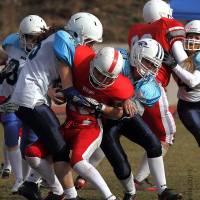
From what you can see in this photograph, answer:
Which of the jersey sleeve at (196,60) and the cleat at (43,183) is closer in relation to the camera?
the cleat at (43,183)

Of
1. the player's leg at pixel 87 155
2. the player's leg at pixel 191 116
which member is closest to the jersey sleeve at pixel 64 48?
the player's leg at pixel 87 155

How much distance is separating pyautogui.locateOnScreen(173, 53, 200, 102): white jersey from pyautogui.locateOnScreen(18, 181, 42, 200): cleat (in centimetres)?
166

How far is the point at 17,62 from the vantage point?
7586mm

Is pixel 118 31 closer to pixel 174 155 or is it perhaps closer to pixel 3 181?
pixel 174 155

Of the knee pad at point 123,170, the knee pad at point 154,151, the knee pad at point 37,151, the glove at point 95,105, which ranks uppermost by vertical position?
the glove at point 95,105

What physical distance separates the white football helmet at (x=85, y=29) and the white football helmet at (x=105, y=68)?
0.34 metres

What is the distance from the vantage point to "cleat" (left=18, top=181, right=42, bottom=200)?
665 centimetres

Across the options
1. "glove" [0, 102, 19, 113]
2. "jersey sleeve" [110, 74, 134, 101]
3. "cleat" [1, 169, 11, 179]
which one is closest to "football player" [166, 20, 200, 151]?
"jersey sleeve" [110, 74, 134, 101]

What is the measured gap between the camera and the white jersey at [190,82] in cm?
746

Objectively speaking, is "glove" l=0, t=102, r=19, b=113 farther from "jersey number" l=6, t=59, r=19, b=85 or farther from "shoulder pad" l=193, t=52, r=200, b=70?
"shoulder pad" l=193, t=52, r=200, b=70

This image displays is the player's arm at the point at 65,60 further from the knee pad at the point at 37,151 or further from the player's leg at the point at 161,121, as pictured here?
the player's leg at the point at 161,121

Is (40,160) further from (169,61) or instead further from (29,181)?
(169,61)

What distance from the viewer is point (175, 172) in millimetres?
8688

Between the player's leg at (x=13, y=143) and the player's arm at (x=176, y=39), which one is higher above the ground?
the player's arm at (x=176, y=39)
